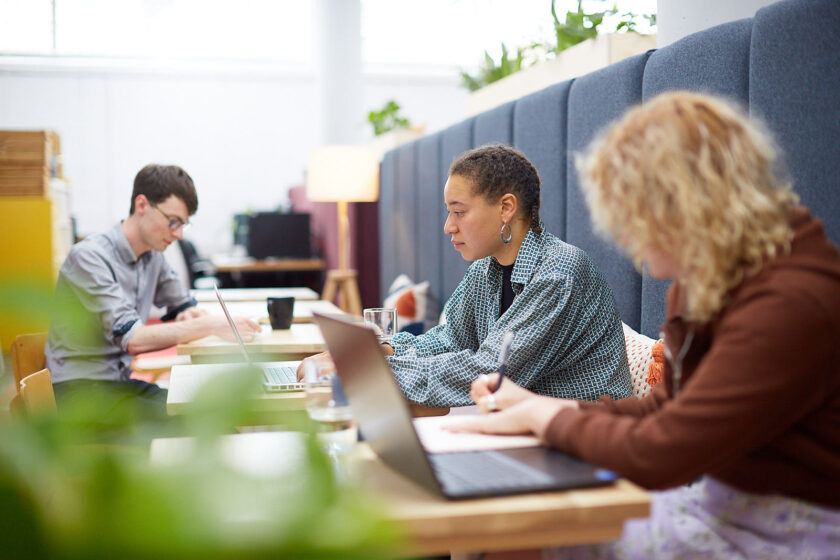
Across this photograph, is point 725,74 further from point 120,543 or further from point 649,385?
point 120,543

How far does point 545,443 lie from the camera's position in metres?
1.17

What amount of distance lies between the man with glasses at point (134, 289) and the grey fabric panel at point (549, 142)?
1106 millimetres

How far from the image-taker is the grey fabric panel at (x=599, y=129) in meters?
2.31

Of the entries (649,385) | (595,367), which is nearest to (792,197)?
(595,367)

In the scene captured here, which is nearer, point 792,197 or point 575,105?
point 792,197

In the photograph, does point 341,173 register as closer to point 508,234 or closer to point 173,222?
point 173,222

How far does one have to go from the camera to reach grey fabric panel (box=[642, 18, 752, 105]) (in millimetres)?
1844

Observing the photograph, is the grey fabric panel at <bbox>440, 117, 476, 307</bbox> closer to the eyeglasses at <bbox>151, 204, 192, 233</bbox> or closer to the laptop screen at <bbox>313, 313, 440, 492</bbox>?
the eyeglasses at <bbox>151, 204, 192, 233</bbox>

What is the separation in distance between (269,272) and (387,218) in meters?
2.47

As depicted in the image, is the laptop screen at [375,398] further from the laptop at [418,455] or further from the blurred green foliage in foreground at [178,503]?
the blurred green foliage in foreground at [178,503]

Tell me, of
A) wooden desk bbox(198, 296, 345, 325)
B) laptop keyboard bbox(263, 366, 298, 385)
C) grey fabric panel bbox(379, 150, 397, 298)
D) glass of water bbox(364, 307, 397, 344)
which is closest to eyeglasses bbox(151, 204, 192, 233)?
wooden desk bbox(198, 296, 345, 325)

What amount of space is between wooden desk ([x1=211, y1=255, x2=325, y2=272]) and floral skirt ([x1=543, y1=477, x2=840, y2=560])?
6.09 m

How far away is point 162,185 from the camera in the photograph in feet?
9.46

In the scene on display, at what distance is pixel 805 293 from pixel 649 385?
112 cm
